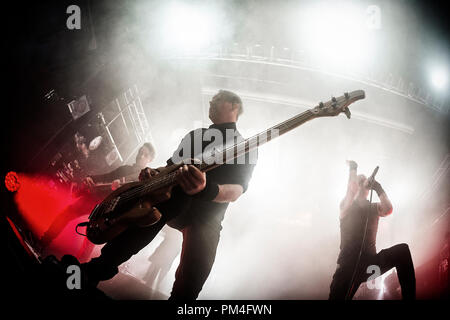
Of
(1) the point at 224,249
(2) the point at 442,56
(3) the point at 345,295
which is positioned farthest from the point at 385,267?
(2) the point at 442,56

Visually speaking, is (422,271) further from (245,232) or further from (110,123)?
(110,123)

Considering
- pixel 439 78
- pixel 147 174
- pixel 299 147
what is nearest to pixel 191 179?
pixel 147 174

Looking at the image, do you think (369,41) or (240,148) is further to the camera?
(369,41)

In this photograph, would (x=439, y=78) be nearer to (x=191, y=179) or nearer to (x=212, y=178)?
(x=212, y=178)

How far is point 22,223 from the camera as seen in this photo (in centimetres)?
299

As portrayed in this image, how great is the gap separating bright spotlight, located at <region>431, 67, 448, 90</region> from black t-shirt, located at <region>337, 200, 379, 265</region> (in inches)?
136

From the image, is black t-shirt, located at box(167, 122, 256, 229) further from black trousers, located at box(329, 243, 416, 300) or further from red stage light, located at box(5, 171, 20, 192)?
red stage light, located at box(5, 171, 20, 192)

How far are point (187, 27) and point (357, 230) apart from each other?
14.4 feet

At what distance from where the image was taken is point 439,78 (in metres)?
4.57

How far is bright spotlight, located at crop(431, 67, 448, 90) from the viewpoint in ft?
14.7

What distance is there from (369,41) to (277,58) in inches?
67.0

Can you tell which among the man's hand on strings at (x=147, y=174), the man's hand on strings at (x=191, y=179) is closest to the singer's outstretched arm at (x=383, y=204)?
the man's hand on strings at (x=191, y=179)

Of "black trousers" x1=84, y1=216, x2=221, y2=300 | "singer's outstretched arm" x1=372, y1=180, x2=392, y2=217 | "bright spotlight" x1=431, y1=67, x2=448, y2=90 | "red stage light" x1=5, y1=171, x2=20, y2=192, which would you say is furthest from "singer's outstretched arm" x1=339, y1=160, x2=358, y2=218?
"red stage light" x1=5, y1=171, x2=20, y2=192

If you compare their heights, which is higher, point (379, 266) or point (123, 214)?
point (123, 214)
